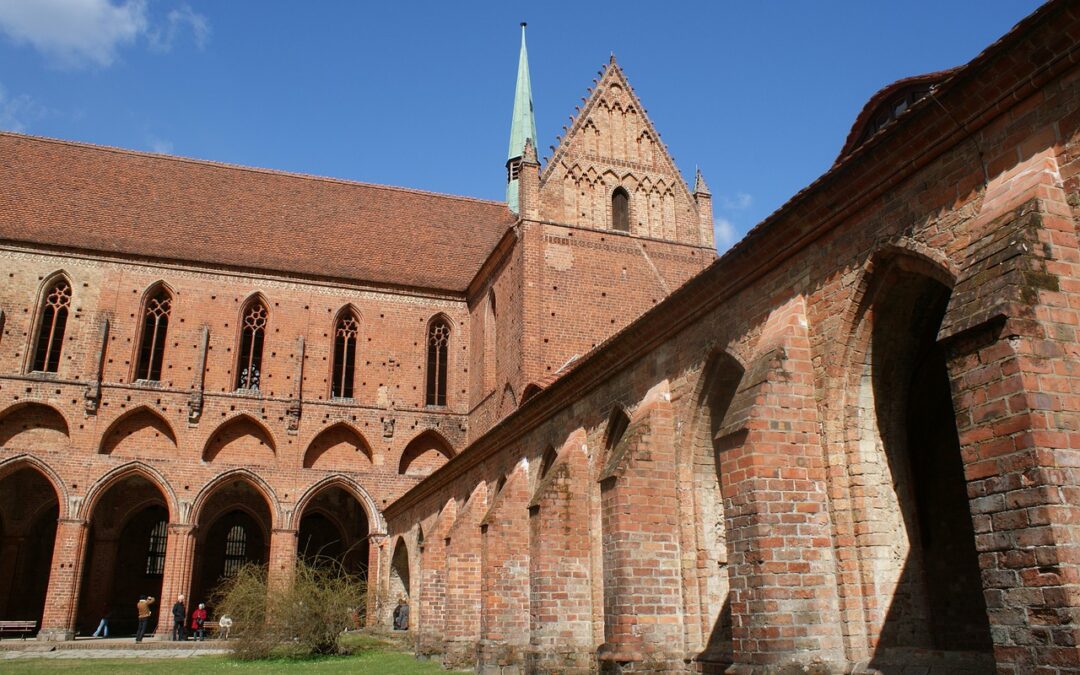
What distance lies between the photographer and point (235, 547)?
32031mm

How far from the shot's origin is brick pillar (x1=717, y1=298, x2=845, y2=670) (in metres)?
7.65

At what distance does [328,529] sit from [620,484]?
78.0 feet

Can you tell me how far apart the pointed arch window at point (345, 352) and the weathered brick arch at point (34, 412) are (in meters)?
8.25

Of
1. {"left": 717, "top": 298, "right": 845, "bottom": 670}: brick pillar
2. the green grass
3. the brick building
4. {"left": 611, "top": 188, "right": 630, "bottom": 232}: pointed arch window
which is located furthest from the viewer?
{"left": 611, "top": 188, "right": 630, "bottom": 232}: pointed arch window

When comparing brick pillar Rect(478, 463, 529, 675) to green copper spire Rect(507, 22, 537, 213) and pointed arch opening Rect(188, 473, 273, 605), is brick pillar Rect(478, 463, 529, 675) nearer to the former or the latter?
pointed arch opening Rect(188, 473, 273, 605)

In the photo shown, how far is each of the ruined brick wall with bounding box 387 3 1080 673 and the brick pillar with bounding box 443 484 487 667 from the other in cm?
506

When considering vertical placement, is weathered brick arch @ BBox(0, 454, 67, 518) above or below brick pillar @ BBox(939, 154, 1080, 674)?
above

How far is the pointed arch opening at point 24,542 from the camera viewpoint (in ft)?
93.5

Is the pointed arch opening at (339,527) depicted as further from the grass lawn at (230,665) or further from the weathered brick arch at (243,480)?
the grass lawn at (230,665)

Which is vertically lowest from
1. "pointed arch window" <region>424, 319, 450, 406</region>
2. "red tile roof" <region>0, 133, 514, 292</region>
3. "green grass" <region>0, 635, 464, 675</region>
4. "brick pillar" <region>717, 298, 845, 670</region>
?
"green grass" <region>0, 635, 464, 675</region>

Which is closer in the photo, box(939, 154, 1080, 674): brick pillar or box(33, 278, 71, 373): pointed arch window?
box(939, 154, 1080, 674): brick pillar

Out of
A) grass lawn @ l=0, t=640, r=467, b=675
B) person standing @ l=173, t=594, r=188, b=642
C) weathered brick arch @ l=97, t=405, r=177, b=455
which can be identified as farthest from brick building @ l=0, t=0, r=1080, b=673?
person standing @ l=173, t=594, r=188, b=642

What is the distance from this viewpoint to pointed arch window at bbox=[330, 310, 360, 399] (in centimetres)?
3058

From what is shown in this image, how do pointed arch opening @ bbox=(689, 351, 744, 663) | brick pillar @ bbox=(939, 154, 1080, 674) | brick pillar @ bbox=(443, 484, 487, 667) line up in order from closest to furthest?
brick pillar @ bbox=(939, 154, 1080, 674) → pointed arch opening @ bbox=(689, 351, 744, 663) → brick pillar @ bbox=(443, 484, 487, 667)
